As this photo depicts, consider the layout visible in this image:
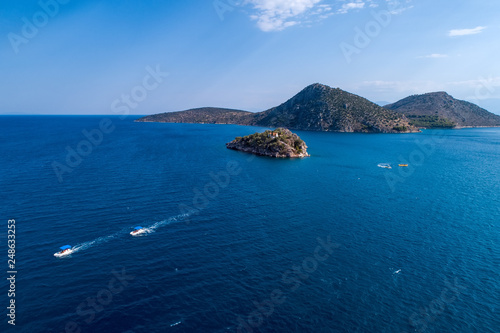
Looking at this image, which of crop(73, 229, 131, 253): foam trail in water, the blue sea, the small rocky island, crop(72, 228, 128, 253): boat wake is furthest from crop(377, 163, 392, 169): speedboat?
crop(73, 229, 131, 253): foam trail in water

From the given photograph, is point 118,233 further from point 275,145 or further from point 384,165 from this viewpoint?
point 384,165

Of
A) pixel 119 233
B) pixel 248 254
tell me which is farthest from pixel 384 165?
pixel 119 233

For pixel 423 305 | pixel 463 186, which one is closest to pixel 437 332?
pixel 423 305

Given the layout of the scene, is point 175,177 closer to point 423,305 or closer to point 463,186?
point 423,305

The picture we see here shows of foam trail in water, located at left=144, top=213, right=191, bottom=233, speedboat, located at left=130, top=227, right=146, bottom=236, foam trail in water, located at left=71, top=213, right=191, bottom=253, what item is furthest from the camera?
foam trail in water, located at left=144, top=213, right=191, bottom=233

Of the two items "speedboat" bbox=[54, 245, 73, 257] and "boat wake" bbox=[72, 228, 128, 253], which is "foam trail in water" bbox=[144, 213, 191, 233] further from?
"speedboat" bbox=[54, 245, 73, 257]

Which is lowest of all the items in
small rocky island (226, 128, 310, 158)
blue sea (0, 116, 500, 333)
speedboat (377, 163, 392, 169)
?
blue sea (0, 116, 500, 333)
